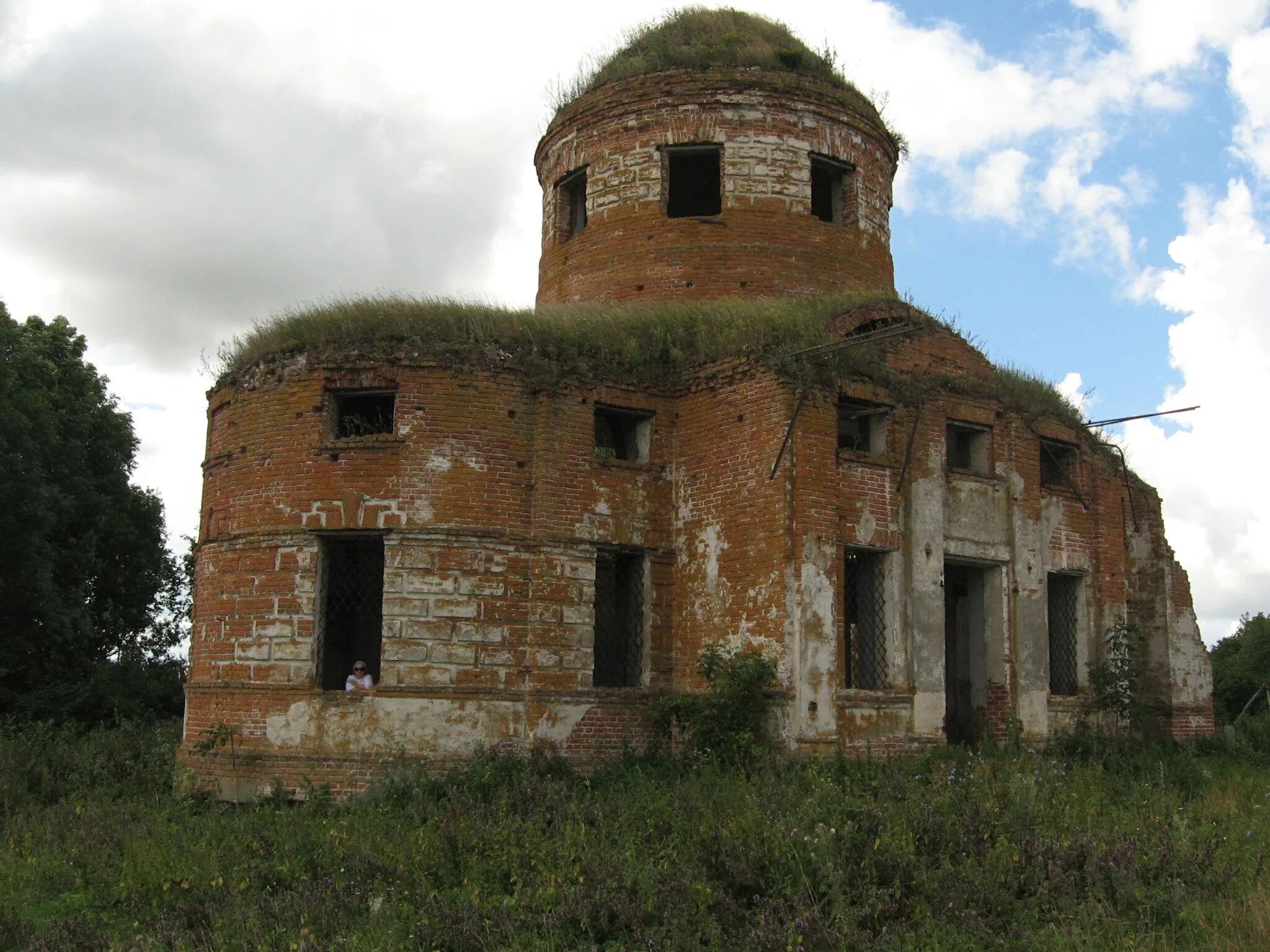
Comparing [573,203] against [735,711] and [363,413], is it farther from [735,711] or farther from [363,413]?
[735,711]

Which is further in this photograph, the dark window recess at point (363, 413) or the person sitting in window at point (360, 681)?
the dark window recess at point (363, 413)

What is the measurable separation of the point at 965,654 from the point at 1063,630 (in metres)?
1.76

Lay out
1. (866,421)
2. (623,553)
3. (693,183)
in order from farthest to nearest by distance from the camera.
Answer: (693,183)
(866,421)
(623,553)

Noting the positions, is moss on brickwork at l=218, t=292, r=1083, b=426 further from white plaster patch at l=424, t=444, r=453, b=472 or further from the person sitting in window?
the person sitting in window

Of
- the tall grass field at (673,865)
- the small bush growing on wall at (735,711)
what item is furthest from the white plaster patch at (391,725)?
the small bush growing on wall at (735,711)

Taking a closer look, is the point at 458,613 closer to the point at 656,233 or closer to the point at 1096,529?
the point at 656,233

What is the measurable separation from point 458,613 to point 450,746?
1378 mm

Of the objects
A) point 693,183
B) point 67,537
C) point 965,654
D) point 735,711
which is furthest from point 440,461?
point 67,537

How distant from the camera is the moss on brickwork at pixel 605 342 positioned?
13.2 metres

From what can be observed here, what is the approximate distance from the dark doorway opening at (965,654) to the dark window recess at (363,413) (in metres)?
6.79

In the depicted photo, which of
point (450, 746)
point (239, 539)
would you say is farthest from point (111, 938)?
point (239, 539)

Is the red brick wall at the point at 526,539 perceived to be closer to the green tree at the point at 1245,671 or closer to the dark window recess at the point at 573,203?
the dark window recess at the point at 573,203

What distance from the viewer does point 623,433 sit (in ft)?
47.4

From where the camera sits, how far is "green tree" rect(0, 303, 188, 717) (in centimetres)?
2070
